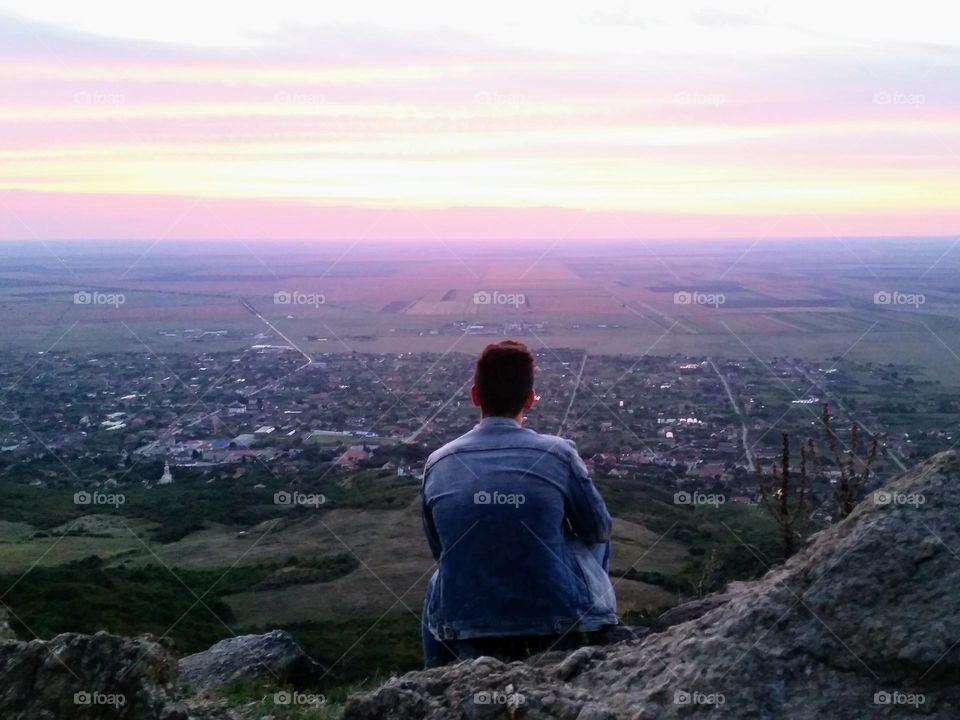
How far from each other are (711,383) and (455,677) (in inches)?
379

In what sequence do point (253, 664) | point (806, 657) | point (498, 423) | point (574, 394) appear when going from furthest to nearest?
1. point (574, 394)
2. point (253, 664)
3. point (498, 423)
4. point (806, 657)

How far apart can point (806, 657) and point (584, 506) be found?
3.87 feet

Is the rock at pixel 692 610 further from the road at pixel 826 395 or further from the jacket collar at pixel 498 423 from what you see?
the road at pixel 826 395

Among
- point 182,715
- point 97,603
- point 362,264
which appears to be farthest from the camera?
point 362,264

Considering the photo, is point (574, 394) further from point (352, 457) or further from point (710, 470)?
point (352, 457)

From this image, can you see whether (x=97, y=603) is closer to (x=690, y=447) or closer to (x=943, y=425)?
(x=690, y=447)

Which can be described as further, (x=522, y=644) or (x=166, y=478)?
(x=166, y=478)

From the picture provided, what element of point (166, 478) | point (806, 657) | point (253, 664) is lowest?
point (166, 478)

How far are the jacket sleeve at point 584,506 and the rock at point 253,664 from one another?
2.06 m

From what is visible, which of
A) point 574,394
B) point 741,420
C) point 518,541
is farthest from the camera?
point 574,394

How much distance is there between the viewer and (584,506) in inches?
164

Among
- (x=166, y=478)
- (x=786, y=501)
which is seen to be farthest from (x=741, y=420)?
(x=166, y=478)

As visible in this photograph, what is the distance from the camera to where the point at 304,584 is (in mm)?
9195

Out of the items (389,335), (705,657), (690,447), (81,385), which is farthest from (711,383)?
(81,385)
